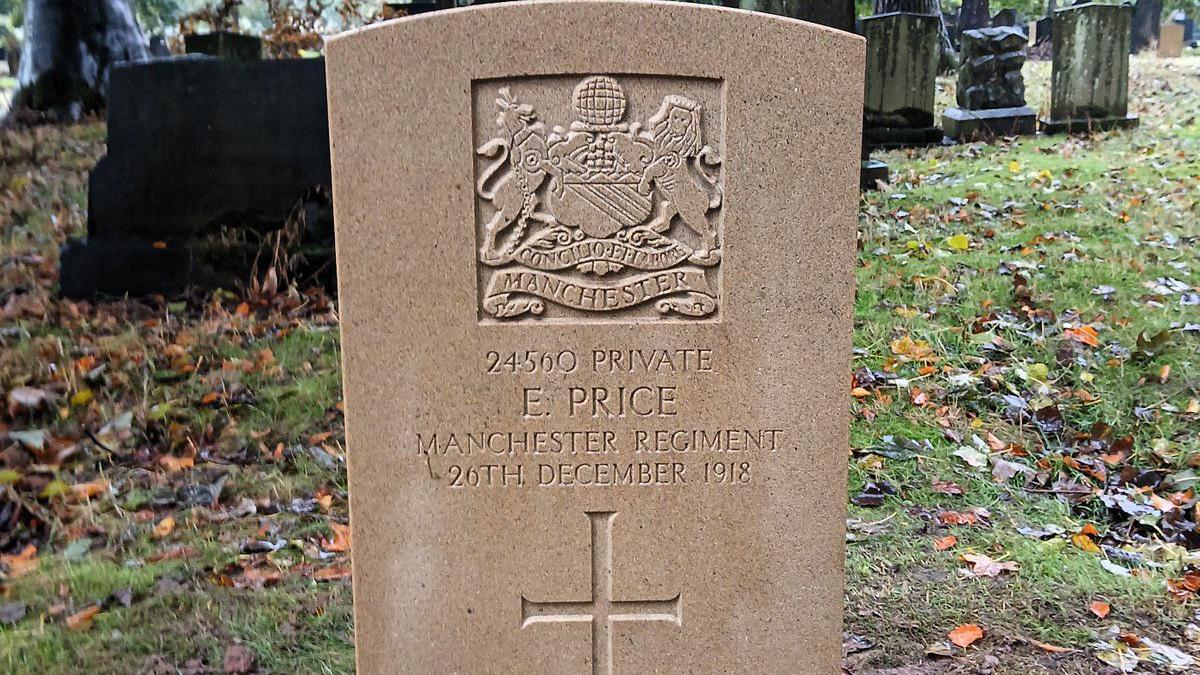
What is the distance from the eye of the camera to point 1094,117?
12.0 meters

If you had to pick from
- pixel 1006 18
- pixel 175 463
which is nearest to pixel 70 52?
pixel 175 463

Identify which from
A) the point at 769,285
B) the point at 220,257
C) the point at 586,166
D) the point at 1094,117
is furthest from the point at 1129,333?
the point at 1094,117

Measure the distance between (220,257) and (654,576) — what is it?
4.36m

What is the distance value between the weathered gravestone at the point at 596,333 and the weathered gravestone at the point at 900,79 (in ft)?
29.5

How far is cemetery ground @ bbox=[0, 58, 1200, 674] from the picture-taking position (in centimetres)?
344

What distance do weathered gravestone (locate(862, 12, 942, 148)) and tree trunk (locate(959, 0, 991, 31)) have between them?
12.1 metres

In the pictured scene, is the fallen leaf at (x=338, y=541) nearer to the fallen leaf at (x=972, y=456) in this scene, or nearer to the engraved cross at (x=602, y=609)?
the engraved cross at (x=602, y=609)

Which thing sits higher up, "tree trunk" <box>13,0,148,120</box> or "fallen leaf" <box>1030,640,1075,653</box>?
"tree trunk" <box>13,0,148,120</box>

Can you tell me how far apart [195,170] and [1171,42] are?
22692mm

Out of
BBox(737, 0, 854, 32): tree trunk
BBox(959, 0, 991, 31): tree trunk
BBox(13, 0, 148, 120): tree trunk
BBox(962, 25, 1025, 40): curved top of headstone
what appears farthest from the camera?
BBox(959, 0, 991, 31): tree trunk

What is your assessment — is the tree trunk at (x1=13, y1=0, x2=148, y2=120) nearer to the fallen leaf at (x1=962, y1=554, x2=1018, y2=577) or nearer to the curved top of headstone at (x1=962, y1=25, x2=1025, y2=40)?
the curved top of headstone at (x1=962, y1=25, x2=1025, y2=40)

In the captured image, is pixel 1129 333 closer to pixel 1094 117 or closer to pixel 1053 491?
pixel 1053 491

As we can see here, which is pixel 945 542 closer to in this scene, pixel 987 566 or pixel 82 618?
pixel 987 566

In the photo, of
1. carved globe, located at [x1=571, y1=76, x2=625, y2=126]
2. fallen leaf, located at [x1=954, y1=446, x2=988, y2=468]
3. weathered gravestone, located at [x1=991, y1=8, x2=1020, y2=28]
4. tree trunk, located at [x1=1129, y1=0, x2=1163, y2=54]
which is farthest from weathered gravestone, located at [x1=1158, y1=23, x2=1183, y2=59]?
carved globe, located at [x1=571, y1=76, x2=625, y2=126]
